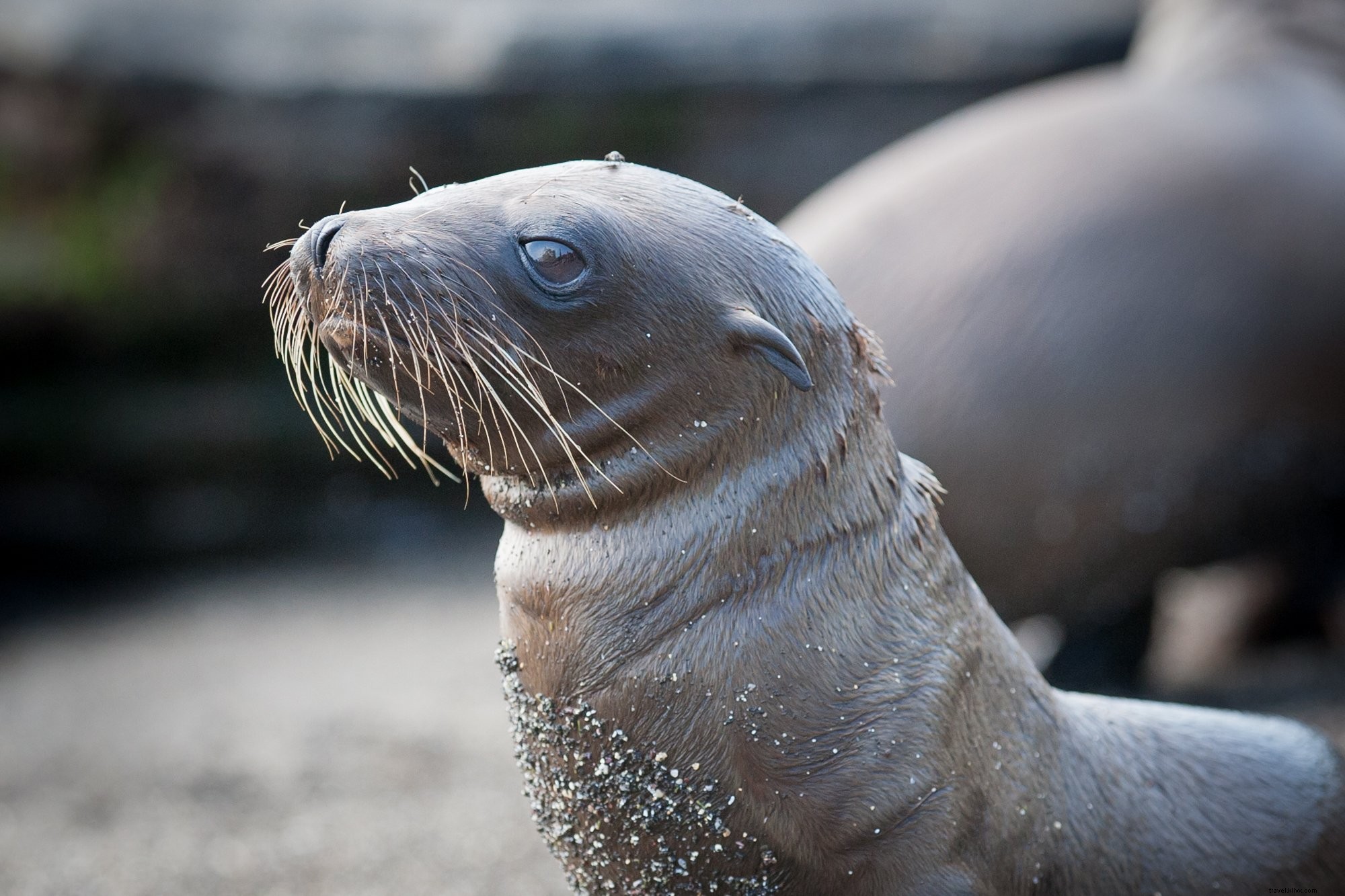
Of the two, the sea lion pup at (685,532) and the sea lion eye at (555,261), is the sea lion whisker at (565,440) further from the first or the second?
the sea lion eye at (555,261)

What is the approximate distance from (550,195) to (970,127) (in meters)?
2.44

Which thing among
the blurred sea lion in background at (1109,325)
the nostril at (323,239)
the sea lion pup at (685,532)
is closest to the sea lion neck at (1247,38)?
the blurred sea lion in background at (1109,325)

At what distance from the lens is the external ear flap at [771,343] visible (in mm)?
1845

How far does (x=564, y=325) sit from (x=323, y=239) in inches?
13.9

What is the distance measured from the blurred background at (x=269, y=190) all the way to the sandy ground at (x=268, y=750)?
38 mm

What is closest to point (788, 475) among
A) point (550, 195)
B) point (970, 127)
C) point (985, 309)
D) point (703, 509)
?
point (703, 509)

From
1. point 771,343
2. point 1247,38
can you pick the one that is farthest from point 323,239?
point 1247,38

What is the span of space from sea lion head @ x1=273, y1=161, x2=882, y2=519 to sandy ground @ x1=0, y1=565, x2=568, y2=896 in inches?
66.4

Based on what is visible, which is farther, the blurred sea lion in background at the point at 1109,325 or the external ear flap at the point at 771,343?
the blurred sea lion in background at the point at 1109,325

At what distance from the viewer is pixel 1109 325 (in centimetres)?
347

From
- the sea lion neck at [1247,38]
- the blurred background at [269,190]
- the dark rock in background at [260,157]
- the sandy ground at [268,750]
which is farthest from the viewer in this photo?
the dark rock in background at [260,157]

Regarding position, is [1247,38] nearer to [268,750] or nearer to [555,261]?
[555,261]

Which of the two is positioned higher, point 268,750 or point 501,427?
point 501,427

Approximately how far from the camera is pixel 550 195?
188 centimetres
